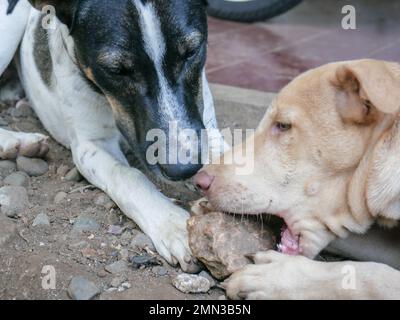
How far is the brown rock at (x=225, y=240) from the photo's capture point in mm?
2418

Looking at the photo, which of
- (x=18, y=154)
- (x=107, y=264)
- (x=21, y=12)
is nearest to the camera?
(x=107, y=264)

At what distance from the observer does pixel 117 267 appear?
8.30 ft

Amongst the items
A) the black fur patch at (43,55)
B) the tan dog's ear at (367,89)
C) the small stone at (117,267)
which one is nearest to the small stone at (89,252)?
the small stone at (117,267)

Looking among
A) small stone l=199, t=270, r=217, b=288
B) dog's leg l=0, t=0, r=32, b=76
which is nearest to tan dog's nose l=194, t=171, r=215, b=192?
small stone l=199, t=270, r=217, b=288

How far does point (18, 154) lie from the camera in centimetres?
339

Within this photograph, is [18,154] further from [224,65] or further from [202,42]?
[224,65]

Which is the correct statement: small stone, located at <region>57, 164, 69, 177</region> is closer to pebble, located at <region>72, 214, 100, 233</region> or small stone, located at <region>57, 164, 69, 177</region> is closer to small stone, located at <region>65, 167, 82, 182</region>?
small stone, located at <region>65, 167, 82, 182</region>

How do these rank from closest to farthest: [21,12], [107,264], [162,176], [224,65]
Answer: [107,264] < [162,176] < [21,12] < [224,65]

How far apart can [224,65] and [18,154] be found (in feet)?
6.85

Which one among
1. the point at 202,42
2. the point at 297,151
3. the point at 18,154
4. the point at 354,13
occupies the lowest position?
the point at 354,13

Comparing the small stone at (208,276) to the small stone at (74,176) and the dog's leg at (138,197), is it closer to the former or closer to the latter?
the dog's leg at (138,197)

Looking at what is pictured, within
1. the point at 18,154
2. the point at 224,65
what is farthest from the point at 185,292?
the point at 224,65

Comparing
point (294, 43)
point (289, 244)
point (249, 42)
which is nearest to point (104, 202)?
point (289, 244)

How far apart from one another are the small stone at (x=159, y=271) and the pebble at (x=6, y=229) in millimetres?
595
